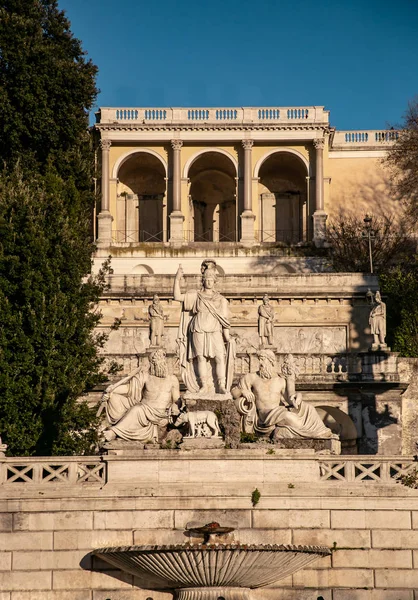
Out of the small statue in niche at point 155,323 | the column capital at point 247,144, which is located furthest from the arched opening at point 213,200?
the small statue in niche at point 155,323

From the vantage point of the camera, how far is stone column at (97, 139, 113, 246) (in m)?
62.5

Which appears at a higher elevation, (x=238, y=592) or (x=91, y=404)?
(x=91, y=404)

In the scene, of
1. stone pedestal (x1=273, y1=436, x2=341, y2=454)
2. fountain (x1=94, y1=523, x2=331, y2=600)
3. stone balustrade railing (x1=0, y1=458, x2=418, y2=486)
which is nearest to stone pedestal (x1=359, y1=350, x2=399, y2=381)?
stone pedestal (x1=273, y1=436, x2=341, y2=454)

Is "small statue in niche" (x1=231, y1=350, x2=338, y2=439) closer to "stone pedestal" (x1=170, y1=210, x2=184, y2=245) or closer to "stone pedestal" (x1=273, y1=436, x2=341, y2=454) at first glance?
"stone pedestal" (x1=273, y1=436, x2=341, y2=454)

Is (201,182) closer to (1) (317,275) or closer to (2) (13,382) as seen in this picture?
(1) (317,275)

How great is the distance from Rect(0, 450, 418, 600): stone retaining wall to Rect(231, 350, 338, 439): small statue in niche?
1.22 m

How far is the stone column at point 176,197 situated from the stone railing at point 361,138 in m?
7.72

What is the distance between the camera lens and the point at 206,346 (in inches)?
1113

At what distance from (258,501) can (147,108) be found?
40694 mm

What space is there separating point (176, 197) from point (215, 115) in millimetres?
4288

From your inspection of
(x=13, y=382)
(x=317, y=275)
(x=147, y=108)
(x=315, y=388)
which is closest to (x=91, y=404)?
(x=13, y=382)

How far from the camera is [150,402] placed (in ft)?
90.9

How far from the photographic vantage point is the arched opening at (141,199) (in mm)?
65925

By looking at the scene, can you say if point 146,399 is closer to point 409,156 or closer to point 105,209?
point 409,156
